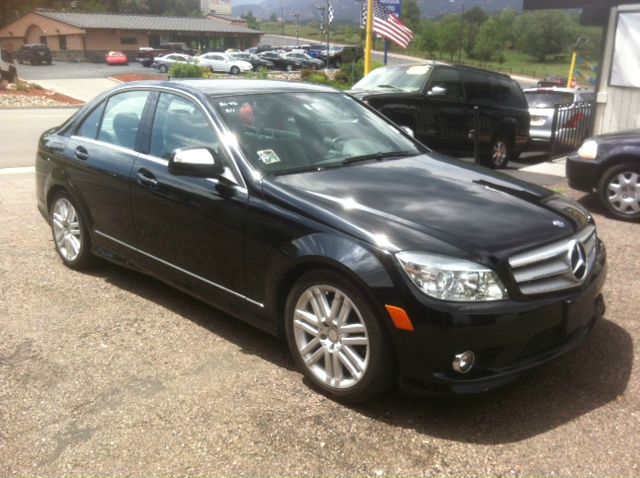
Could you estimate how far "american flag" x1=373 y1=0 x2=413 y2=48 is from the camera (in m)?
18.4

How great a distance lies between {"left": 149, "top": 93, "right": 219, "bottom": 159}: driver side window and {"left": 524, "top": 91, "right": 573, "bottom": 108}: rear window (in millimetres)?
10948

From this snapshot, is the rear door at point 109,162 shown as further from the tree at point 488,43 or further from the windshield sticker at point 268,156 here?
the tree at point 488,43

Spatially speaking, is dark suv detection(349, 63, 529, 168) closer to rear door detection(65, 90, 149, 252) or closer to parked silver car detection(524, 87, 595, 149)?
parked silver car detection(524, 87, 595, 149)

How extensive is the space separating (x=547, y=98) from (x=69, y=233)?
11526 mm

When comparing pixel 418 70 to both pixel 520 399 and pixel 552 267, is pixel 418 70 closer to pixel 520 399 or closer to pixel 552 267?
pixel 552 267

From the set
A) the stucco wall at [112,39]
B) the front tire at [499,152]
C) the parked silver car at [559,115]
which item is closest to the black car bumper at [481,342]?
the front tire at [499,152]

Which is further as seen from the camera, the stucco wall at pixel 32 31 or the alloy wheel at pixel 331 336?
the stucco wall at pixel 32 31

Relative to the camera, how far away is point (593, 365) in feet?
12.1

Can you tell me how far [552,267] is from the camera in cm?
318

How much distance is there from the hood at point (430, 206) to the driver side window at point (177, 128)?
700 millimetres

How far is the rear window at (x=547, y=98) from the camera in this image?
1375cm

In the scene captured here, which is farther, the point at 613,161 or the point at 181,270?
the point at 613,161

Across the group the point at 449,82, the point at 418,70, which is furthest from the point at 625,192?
the point at 418,70

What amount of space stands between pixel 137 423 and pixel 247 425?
53 cm
